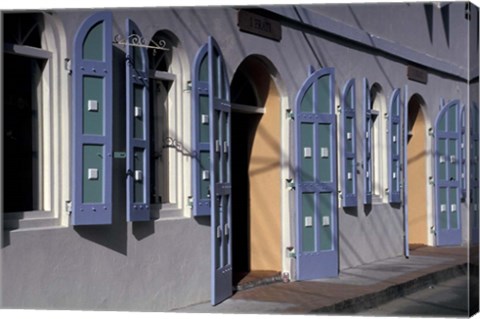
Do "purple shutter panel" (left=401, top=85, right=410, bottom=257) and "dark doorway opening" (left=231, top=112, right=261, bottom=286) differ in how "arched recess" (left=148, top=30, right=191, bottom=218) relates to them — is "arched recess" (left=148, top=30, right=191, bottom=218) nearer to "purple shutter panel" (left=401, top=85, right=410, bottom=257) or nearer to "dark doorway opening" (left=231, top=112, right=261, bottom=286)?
"dark doorway opening" (left=231, top=112, right=261, bottom=286)

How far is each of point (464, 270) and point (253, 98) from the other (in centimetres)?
273

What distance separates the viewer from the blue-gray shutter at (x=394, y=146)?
32.3 feet

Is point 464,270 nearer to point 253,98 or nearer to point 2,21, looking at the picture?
point 253,98

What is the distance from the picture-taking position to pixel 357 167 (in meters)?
10.2

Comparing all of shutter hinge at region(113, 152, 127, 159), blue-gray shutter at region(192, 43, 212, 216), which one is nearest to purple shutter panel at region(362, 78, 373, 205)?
blue-gray shutter at region(192, 43, 212, 216)

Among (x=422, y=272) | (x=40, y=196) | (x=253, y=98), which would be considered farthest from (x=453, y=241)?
(x=40, y=196)

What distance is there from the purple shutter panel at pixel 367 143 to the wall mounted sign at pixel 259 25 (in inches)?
50.7

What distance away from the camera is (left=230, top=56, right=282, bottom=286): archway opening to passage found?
32.0 feet

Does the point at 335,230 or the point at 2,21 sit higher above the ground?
the point at 2,21

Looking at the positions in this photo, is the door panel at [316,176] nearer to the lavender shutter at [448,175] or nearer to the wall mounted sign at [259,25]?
the wall mounted sign at [259,25]

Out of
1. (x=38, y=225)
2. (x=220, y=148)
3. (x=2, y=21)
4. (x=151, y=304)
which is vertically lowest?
(x=151, y=304)

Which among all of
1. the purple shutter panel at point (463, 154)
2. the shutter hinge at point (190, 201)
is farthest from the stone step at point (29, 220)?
the purple shutter panel at point (463, 154)

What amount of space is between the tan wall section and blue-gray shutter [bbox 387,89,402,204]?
116 cm

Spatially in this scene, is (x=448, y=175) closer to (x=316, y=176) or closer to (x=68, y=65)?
(x=316, y=176)
